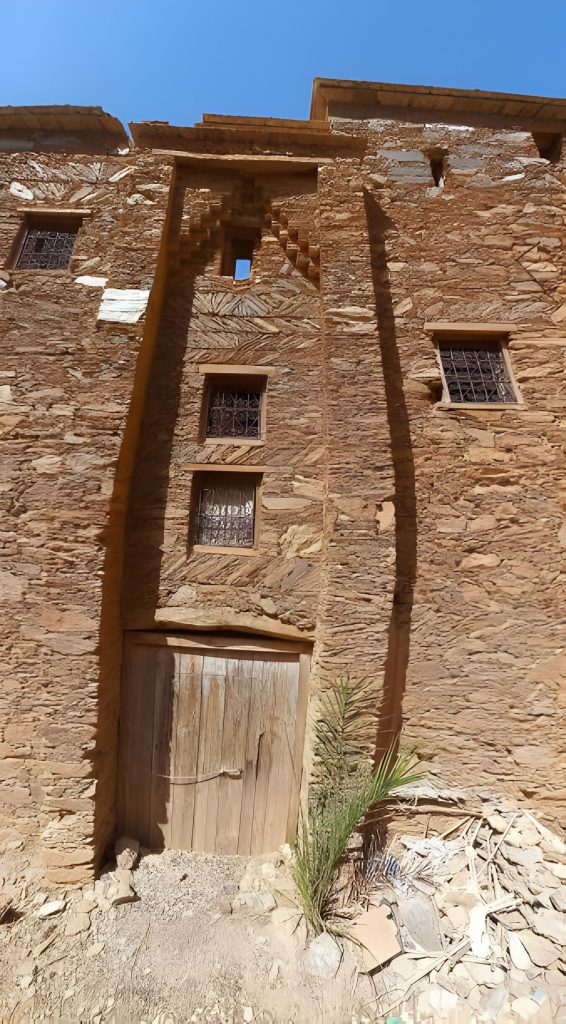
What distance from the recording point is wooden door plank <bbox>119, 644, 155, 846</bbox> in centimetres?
402

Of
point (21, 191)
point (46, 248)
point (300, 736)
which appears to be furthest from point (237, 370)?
point (300, 736)

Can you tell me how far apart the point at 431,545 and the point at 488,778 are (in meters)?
2.02

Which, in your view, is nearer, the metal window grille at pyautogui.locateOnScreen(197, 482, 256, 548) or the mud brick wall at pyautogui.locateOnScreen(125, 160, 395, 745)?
the mud brick wall at pyautogui.locateOnScreen(125, 160, 395, 745)

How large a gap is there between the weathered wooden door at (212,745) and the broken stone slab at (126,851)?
0.40 ft

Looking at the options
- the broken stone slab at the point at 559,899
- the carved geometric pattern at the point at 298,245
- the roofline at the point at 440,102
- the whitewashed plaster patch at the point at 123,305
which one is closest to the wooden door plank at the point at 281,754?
the broken stone slab at the point at 559,899

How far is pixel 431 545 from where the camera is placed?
396 cm

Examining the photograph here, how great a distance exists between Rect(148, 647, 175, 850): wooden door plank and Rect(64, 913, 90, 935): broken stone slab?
2.56 ft

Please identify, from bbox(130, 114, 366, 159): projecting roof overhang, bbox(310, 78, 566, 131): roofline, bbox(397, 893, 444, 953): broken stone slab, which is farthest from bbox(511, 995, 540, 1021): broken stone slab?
bbox(310, 78, 566, 131): roofline

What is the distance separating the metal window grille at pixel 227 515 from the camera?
4.13m

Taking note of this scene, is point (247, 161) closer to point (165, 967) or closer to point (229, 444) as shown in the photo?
point (229, 444)

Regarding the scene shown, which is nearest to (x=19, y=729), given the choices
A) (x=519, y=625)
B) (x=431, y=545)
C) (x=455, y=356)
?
(x=431, y=545)

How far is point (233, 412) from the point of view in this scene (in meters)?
4.38

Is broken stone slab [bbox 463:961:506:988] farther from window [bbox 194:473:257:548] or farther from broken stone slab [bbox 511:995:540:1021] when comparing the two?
window [bbox 194:473:257:548]

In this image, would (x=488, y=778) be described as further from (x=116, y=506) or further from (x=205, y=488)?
(x=116, y=506)
